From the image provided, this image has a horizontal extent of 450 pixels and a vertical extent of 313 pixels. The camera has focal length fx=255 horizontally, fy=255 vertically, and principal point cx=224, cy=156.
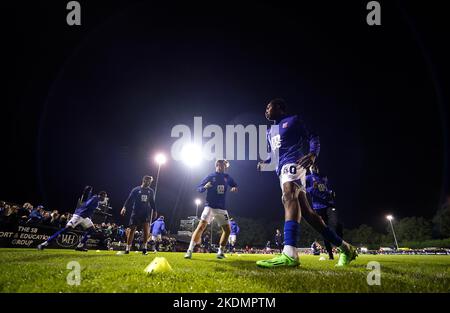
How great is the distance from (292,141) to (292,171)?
0.65 m

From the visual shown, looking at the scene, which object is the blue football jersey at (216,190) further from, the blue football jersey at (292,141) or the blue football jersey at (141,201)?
the blue football jersey at (292,141)

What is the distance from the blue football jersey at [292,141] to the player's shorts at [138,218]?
685 cm

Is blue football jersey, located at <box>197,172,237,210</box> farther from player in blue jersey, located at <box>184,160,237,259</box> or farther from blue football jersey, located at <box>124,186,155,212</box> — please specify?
blue football jersey, located at <box>124,186,155,212</box>

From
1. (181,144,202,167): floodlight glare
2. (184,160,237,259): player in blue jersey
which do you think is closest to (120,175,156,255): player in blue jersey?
(184,160,237,259): player in blue jersey

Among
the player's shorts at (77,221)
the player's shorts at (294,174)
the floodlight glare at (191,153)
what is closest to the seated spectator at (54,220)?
the player's shorts at (77,221)

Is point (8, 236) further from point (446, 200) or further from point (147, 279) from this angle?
point (446, 200)

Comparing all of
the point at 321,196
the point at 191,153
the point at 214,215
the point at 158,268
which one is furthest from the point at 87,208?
the point at 191,153

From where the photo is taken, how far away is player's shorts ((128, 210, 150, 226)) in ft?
31.9

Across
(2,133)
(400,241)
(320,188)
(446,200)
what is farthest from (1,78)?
(446,200)

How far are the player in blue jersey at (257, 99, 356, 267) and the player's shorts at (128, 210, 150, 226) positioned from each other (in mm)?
6549

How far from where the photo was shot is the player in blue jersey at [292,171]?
4121 millimetres

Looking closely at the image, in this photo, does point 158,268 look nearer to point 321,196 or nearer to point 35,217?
point 321,196

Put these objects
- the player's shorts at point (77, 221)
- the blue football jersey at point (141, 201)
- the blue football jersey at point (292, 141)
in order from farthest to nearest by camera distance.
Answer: the player's shorts at point (77, 221) → the blue football jersey at point (141, 201) → the blue football jersey at point (292, 141)

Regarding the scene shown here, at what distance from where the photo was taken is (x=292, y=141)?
4.68 meters
